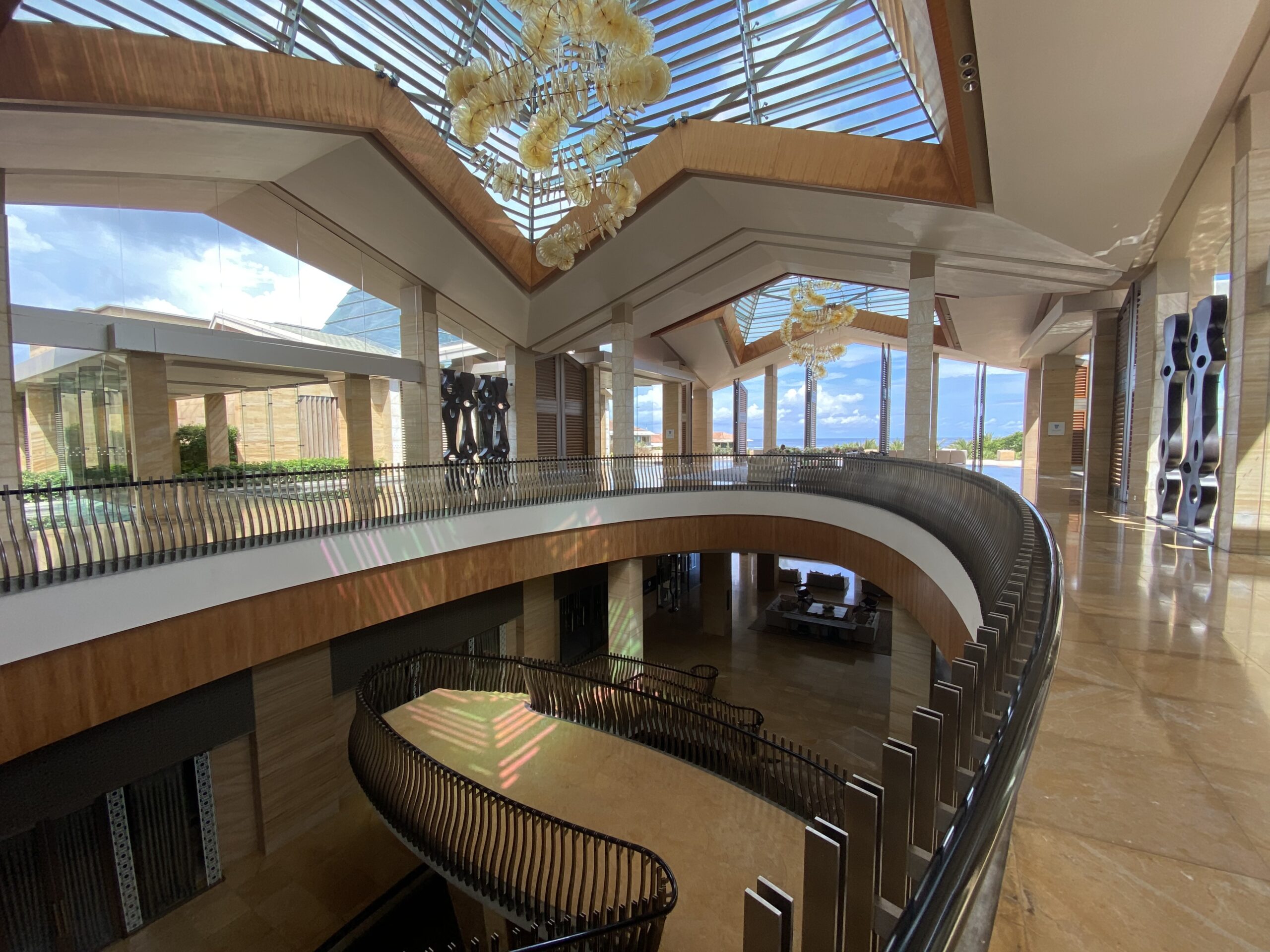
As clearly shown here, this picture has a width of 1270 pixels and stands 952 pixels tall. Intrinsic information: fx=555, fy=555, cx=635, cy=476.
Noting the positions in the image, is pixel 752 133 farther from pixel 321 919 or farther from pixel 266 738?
pixel 321 919

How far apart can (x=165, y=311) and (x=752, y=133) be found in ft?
32.7

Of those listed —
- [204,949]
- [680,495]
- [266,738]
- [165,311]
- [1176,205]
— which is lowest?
[204,949]

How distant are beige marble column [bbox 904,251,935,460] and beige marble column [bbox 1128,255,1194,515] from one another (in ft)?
10.9

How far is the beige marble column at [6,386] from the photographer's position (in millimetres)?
6562

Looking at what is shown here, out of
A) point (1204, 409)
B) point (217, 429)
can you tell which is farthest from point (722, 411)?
point (1204, 409)

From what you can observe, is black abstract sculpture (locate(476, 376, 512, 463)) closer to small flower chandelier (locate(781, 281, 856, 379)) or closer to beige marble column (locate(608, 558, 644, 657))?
beige marble column (locate(608, 558, 644, 657))

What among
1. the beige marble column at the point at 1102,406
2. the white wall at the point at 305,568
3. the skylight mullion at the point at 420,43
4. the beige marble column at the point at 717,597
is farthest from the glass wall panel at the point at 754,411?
the skylight mullion at the point at 420,43

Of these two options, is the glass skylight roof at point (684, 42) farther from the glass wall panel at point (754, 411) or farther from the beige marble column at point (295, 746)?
the glass wall panel at point (754, 411)

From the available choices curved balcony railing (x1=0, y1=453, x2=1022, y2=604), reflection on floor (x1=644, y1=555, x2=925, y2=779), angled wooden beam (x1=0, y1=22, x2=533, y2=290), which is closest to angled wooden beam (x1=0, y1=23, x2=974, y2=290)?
angled wooden beam (x1=0, y1=22, x2=533, y2=290)

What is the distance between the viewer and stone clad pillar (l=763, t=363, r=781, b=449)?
79.0 feet

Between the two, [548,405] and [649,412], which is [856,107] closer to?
[548,405]

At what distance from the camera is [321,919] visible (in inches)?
245

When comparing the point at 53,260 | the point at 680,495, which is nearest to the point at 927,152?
the point at 680,495

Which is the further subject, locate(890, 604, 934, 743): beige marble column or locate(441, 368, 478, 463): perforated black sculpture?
locate(441, 368, 478, 463): perforated black sculpture
